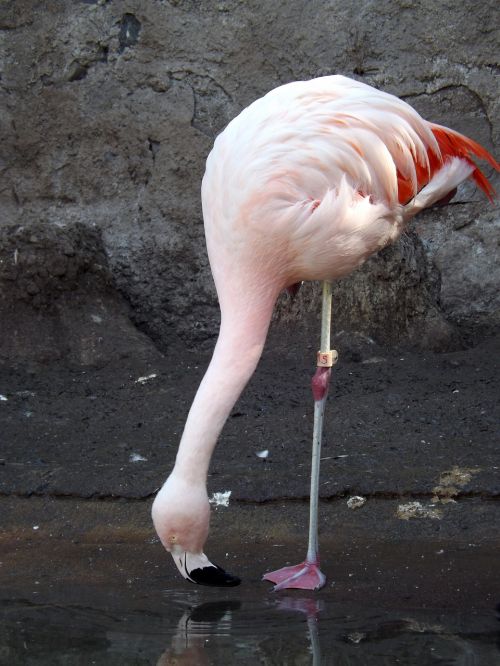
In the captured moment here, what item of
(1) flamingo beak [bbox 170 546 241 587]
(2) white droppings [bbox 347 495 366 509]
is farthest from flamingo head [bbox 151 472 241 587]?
(2) white droppings [bbox 347 495 366 509]

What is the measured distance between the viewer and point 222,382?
9.36ft

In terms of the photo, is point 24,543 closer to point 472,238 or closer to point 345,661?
point 345,661

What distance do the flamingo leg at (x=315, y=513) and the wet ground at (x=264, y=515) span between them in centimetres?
5

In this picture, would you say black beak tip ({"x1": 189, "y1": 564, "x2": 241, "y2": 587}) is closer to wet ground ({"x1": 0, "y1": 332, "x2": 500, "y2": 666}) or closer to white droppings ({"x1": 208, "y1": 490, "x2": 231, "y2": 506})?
wet ground ({"x1": 0, "y1": 332, "x2": 500, "y2": 666})

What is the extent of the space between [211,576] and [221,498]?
63 centimetres

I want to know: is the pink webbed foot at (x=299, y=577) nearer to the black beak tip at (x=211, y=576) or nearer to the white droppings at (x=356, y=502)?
the black beak tip at (x=211, y=576)

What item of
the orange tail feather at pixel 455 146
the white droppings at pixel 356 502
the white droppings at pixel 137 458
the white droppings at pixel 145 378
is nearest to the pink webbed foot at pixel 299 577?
the white droppings at pixel 356 502

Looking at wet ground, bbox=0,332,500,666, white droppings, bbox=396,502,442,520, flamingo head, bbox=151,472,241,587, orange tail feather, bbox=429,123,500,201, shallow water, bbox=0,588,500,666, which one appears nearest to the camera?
shallow water, bbox=0,588,500,666

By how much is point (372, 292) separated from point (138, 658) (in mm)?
2755

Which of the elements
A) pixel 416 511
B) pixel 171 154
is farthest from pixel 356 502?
pixel 171 154

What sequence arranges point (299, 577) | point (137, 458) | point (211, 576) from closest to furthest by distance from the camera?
1. point (211, 576)
2. point (299, 577)
3. point (137, 458)

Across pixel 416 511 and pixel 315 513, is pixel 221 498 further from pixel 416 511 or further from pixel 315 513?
pixel 416 511

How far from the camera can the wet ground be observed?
2.49 m

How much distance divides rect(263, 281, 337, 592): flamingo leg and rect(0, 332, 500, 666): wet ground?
52 mm
